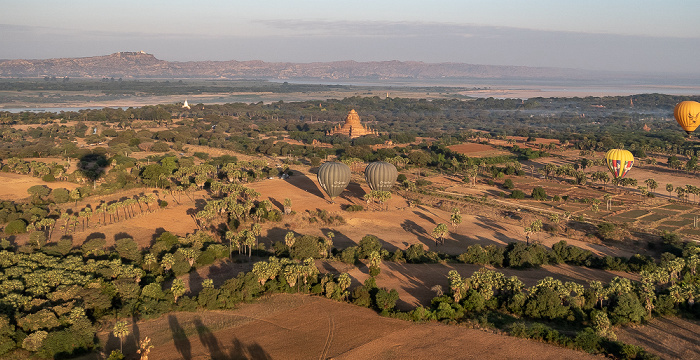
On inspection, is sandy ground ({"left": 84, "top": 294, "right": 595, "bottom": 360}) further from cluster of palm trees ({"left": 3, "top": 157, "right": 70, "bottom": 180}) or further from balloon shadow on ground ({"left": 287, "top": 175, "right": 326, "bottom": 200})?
cluster of palm trees ({"left": 3, "top": 157, "right": 70, "bottom": 180})

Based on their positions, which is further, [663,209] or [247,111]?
[247,111]

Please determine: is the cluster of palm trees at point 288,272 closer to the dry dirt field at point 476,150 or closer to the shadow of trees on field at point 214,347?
the shadow of trees on field at point 214,347

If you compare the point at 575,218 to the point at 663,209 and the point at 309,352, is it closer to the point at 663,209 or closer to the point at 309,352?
the point at 663,209

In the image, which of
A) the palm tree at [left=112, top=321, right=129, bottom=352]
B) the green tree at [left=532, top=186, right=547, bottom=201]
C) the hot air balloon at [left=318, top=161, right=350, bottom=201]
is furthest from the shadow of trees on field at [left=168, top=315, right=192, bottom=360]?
the green tree at [left=532, top=186, right=547, bottom=201]

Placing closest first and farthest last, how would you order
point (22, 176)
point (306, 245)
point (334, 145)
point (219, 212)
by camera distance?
point (306, 245), point (219, 212), point (22, 176), point (334, 145)

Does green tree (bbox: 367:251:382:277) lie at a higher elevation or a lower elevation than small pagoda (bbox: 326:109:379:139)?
lower

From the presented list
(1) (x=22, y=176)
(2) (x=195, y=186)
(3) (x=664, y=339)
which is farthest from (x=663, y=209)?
(1) (x=22, y=176)

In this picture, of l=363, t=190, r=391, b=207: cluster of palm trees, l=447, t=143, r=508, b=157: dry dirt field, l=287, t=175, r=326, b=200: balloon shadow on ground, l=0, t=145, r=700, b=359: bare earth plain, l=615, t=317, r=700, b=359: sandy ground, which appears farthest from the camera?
l=447, t=143, r=508, b=157: dry dirt field
